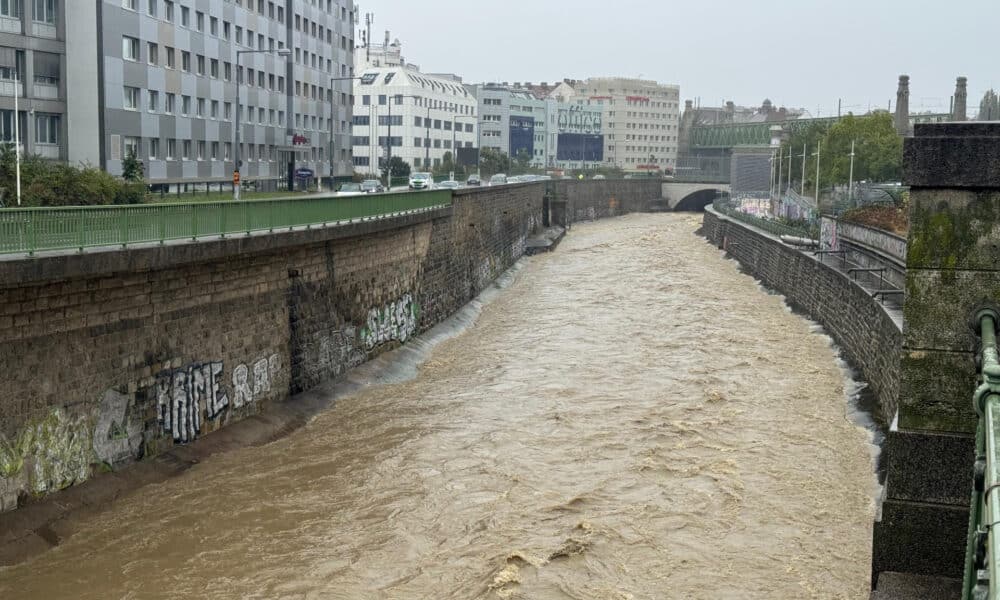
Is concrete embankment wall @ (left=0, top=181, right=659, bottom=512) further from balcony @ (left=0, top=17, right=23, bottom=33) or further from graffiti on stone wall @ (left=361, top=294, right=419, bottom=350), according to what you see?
balcony @ (left=0, top=17, right=23, bottom=33)

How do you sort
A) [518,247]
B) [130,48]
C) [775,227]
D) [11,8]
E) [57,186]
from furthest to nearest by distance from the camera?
[518,247], [775,227], [130,48], [11,8], [57,186]

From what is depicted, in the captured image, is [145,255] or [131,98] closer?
[145,255]

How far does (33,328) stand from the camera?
55.4 ft

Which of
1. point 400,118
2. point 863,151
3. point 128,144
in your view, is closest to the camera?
point 128,144

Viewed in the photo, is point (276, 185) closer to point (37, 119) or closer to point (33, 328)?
point (37, 119)

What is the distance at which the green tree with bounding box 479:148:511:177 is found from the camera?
13162 cm

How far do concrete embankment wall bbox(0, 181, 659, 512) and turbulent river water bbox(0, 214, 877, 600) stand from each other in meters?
1.14

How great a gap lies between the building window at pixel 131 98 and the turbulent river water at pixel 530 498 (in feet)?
82.7

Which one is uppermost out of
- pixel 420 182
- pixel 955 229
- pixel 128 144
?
pixel 128 144

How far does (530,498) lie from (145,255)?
7.64 meters

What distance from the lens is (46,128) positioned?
45312 millimetres

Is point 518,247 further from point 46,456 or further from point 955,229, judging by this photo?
point 955,229

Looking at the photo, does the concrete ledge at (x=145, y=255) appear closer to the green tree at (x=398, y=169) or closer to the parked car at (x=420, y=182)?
the parked car at (x=420, y=182)

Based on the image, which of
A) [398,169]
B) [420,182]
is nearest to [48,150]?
[420,182]
